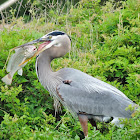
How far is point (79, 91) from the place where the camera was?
4387 mm

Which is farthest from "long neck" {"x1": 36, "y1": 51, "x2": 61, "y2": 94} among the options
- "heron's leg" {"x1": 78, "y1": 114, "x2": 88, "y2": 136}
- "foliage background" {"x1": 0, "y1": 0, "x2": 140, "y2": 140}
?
"heron's leg" {"x1": 78, "y1": 114, "x2": 88, "y2": 136}

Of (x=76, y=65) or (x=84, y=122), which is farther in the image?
(x=76, y=65)

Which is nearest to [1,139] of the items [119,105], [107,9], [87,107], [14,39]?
Result: [87,107]

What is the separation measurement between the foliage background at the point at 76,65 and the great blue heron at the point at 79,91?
0.74 ft

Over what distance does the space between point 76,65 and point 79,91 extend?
103 centimetres

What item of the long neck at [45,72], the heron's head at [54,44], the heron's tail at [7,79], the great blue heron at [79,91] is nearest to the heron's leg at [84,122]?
the great blue heron at [79,91]

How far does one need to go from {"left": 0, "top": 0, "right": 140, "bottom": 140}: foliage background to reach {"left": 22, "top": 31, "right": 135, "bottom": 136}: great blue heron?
23 cm

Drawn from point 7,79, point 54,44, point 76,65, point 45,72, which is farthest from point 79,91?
point 76,65

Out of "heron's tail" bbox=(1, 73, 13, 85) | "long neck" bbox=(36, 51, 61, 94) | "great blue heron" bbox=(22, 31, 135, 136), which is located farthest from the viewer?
"long neck" bbox=(36, 51, 61, 94)

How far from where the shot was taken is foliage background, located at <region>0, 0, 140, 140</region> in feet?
13.8

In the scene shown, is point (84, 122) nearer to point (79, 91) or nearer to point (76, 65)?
point (79, 91)

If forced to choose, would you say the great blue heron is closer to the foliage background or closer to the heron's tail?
the foliage background

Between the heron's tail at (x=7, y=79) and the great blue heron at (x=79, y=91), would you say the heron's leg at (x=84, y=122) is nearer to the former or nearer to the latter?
the great blue heron at (x=79, y=91)

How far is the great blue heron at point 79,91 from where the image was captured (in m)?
4.32
